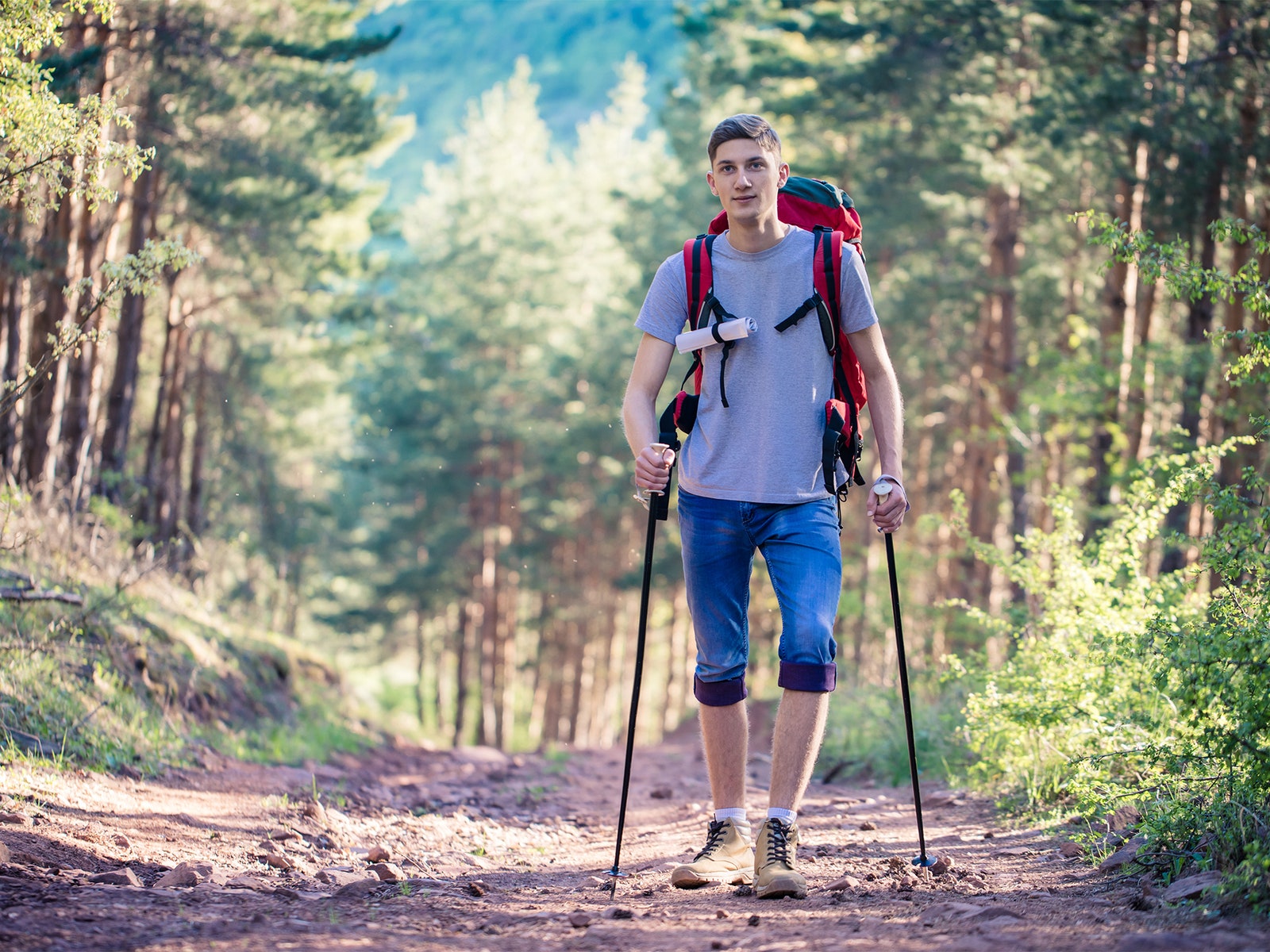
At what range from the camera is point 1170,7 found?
12992 mm

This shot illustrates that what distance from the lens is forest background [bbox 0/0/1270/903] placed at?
480 cm

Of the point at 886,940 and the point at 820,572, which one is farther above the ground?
the point at 820,572

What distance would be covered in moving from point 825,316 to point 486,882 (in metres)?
2.29

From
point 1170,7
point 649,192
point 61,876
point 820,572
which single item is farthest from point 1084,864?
point 649,192

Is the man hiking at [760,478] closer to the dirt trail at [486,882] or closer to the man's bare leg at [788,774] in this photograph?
the man's bare leg at [788,774]

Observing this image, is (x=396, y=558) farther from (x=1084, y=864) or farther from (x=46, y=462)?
(x=1084, y=864)

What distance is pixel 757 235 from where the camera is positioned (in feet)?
12.7

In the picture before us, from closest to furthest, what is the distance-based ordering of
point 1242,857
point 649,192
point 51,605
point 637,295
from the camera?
point 1242,857 < point 51,605 < point 637,295 < point 649,192

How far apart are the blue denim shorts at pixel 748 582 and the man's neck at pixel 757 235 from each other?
88 cm

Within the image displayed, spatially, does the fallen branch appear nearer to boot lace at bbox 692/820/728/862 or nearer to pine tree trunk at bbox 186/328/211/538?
boot lace at bbox 692/820/728/862

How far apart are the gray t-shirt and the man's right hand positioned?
11cm

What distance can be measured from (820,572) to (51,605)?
507cm

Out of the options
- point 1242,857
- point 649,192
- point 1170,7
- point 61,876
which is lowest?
point 61,876

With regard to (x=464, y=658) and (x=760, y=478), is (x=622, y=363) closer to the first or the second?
(x=464, y=658)
